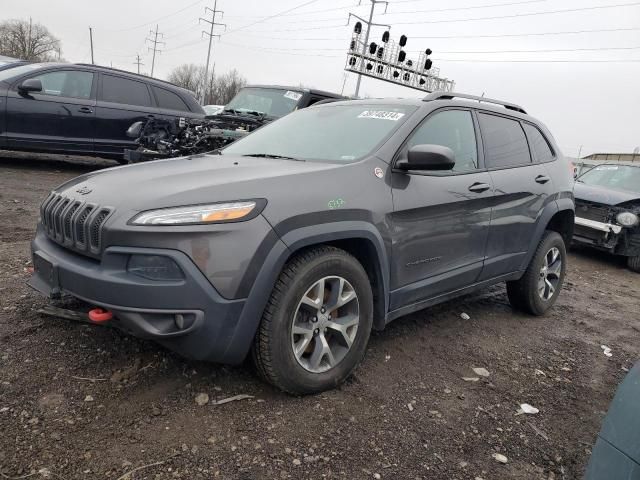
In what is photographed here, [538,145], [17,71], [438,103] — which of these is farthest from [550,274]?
[17,71]

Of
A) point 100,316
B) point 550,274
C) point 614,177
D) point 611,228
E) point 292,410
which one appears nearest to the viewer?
point 100,316

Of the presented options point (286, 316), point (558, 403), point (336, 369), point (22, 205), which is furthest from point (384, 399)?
point (22, 205)

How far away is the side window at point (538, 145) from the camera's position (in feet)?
14.5

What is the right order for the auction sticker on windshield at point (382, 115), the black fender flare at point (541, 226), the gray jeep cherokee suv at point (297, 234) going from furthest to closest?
the black fender flare at point (541, 226) < the auction sticker on windshield at point (382, 115) < the gray jeep cherokee suv at point (297, 234)

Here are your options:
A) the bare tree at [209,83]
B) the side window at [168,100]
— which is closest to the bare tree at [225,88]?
the bare tree at [209,83]

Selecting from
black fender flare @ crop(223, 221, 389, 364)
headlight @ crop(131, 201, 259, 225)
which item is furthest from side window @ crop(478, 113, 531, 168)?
headlight @ crop(131, 201, 259, 225)

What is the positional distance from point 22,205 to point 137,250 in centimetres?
475

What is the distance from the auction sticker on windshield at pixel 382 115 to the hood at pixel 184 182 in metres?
0.70

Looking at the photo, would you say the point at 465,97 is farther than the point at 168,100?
No

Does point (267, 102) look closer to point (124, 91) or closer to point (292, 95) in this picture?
point (292, 95)

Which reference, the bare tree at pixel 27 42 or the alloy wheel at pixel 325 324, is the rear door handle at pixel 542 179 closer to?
the alloy wheel at pixel 325 324

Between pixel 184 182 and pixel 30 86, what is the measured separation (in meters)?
6.29

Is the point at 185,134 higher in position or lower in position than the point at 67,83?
lower

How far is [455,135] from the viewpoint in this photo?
360 cm
